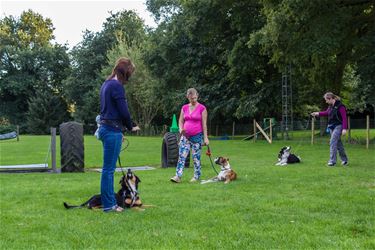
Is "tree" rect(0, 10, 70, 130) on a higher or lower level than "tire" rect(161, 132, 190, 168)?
higher

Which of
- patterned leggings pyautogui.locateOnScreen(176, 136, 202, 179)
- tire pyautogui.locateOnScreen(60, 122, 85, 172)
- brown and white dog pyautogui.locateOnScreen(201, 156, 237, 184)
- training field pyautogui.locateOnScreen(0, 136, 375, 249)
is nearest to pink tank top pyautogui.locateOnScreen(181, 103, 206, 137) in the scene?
patterned leggings pyautogui.locateOnScreen(176, 136, 202, 179)

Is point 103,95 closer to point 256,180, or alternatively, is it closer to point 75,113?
point 256,180

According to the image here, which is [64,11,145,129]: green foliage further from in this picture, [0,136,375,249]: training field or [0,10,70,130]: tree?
[0,136,375,249]: training field

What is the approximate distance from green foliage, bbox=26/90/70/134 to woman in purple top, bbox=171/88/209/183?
60.2 metres

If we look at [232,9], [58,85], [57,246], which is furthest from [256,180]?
[58,85]

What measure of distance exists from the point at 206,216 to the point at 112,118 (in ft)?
6.50

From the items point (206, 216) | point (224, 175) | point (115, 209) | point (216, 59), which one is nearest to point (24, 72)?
point (216, 59)

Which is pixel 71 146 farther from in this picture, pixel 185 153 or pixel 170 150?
pixel 185 153

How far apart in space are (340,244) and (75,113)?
6496cm

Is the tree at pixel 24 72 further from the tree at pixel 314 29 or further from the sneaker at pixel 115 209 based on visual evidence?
the sneaker at pixel 115 209

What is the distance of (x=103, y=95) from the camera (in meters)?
7.00

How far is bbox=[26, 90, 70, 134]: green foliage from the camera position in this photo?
6838 centimetres

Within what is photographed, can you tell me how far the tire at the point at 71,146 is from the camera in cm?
1305

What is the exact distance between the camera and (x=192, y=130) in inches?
406
